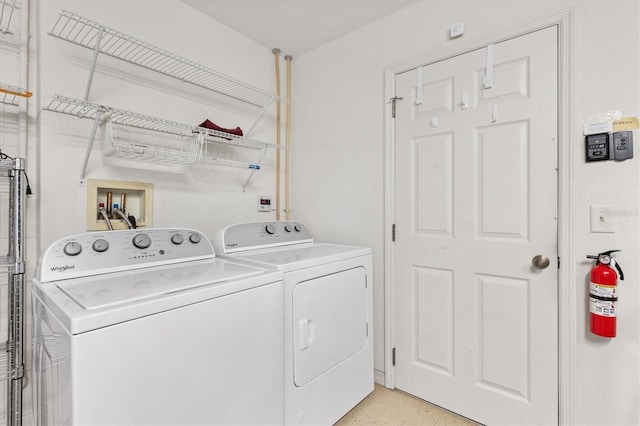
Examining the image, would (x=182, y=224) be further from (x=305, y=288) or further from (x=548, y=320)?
(x=548, y=320)

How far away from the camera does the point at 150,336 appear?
0.94 m

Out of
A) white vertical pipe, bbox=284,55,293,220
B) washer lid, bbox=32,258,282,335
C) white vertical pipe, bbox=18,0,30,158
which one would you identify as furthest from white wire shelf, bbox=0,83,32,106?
white vertical pipe, bbox=284,55,293,220

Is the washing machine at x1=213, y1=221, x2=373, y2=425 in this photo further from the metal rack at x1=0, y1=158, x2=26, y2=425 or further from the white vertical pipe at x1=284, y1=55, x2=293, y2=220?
the metal rack at x1=0, y1=158, x2=26, y2=425

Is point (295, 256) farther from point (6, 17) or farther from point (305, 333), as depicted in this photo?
point (6, 17)

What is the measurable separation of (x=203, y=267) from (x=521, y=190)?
1626mm

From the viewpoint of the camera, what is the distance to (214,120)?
2221mm

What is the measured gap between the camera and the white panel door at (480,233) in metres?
1.59

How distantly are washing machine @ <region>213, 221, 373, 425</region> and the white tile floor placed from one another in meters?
0.09

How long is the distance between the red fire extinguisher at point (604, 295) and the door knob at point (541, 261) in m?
0.18

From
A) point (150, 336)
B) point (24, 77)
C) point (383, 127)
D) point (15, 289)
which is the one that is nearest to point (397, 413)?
point (150, 336)

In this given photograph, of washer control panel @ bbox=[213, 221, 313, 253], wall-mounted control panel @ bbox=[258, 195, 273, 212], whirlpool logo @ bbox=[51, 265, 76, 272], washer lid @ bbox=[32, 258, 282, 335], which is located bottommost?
washer lid @ bbox=[32, 258, 282, 335]

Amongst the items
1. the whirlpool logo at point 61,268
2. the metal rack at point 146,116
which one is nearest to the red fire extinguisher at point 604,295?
the metal rack at point 146,116

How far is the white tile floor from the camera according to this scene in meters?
1.81

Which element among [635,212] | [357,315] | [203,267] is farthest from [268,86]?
[635,212]
